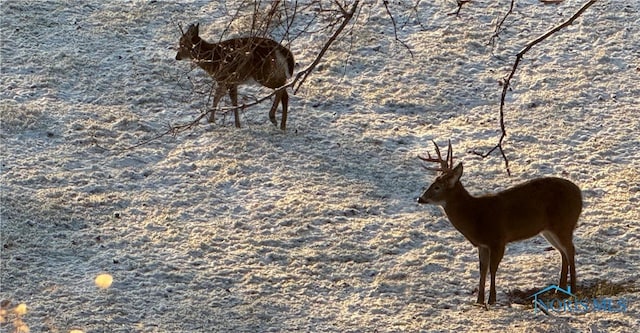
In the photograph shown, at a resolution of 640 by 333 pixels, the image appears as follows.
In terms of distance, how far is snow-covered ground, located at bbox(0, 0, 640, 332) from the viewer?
860 centimetres

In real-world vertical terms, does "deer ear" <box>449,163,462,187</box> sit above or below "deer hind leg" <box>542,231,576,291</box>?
above

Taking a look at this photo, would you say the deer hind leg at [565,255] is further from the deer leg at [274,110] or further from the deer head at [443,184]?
the deer leg at [274,110]

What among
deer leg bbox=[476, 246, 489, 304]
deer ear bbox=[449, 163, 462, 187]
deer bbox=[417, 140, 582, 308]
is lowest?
deer leg bbox=[476, 246, 489, 304]

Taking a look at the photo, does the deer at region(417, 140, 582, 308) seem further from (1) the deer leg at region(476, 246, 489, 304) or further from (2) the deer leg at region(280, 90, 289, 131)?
(2) the deer leg at region(280, 90, 289, 131)

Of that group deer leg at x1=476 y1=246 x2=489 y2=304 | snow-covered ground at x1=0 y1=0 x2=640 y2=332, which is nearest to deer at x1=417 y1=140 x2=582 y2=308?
deer leg at x1=476 y1=246 x2=489 y2=304

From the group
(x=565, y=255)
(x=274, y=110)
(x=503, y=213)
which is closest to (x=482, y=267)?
(x=503, y=213)

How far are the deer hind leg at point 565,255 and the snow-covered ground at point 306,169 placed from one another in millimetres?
262

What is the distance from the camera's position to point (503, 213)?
27.2 feet

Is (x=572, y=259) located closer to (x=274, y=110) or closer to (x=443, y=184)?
(x=443, y=184)

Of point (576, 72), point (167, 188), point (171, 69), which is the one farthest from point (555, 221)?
point (171, 69)

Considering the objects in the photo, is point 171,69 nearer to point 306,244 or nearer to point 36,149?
point 36,149

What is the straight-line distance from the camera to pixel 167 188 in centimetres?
1079

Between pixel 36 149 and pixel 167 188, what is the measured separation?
68.5 inches

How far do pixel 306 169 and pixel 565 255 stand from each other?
3.43m
